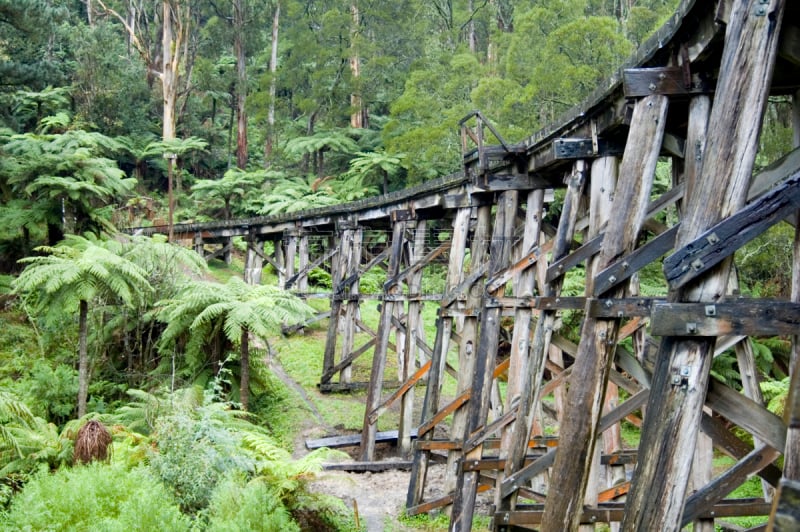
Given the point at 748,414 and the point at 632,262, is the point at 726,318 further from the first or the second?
the point at 632,262

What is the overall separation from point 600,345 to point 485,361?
10.1 ft

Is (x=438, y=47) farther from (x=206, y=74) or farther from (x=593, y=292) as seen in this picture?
(x=593, y=292)

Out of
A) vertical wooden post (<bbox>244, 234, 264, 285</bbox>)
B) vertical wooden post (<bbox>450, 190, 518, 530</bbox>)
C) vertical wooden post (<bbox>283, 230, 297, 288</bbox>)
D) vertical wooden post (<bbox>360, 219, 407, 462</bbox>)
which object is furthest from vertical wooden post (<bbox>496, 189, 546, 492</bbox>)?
vertical wooden post (<bbox>244, 234, 264, 285</bbox>)

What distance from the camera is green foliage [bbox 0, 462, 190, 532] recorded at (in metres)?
5.21

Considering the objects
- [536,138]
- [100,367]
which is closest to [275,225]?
[100,367]

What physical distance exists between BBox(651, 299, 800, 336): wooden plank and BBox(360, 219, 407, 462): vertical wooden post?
778 cm

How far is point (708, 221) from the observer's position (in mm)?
2984

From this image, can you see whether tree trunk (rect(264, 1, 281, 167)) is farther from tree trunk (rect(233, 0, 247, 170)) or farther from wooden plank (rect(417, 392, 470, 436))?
wooden plank (rect(417, 392, 470, 436))

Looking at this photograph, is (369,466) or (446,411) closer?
(446,411)

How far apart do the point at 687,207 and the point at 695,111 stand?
104 cm

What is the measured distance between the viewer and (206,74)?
30.7 meters

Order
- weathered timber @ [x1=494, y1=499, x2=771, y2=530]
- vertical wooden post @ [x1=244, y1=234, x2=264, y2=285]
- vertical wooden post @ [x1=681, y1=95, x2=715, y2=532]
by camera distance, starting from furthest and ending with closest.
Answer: vertical wooden post @ [x1=244, y1=234, x2=264, y2=285], weathered timber @ [x1=494, y1=499, x2=771, y2=530], vertical wooden post @ [x1=681, y1=95, x2=715, y2=532]

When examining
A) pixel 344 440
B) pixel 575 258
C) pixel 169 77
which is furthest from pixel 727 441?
pixel 169 77

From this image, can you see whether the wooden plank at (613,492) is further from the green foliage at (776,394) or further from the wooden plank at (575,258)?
the green foliage at (776,394)
